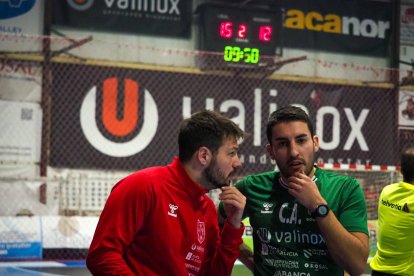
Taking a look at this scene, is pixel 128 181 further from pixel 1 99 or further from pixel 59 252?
pixel 1 99

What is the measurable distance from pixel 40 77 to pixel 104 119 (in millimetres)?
1434

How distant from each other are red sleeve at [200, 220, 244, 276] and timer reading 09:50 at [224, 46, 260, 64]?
9000 mm

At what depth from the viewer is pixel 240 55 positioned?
1174 centimetres

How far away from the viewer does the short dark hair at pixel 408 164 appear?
4707mm

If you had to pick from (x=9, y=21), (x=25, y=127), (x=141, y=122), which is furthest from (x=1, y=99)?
(x=141, y=122)

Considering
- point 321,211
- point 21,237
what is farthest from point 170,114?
point 321,211

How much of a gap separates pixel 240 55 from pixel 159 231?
933 centimetres

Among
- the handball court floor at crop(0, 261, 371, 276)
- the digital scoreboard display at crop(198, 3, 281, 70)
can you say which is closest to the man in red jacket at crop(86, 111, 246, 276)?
the handball court floor at crop(0, 261, 371, 276)

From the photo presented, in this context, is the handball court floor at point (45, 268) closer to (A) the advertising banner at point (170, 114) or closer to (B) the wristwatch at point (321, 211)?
(A) the advertising banner at point (170, 114)

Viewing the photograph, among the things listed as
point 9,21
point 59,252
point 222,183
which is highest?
point 9,21

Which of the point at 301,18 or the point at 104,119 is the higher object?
the point at 301,18

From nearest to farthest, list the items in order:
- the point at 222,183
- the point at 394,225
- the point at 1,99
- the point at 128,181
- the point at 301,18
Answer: the point at 128,181
the point at 222,183
the point at 394,225
the point at 1,99
the point at 301,18

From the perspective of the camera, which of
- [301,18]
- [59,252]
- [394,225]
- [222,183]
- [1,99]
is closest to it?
[222,183]

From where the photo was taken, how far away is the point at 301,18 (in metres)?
14.1
